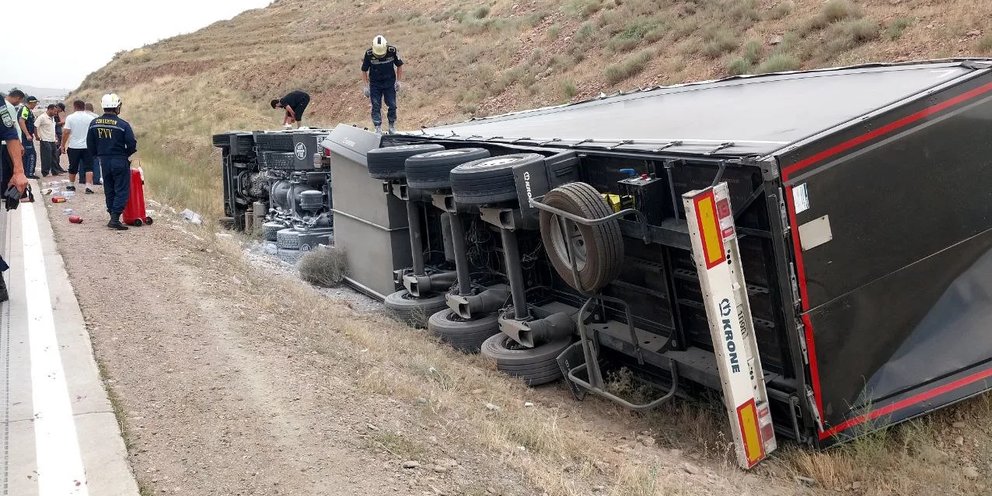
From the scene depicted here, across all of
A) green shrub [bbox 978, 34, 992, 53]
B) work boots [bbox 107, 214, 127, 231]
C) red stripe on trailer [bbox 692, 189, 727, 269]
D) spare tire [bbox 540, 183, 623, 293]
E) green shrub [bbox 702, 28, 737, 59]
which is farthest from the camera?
green shrub [bbox 702, 28, 737, 59]

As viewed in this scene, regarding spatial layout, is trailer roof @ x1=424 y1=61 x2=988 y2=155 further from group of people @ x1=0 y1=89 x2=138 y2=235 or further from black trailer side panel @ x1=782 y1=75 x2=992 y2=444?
group of people @ x1=0 y1=89 x2=138 y2=235

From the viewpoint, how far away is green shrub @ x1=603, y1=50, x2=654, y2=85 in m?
19.8

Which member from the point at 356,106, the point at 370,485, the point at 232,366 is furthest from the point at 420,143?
the point at 356,106

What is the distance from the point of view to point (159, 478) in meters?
3.65

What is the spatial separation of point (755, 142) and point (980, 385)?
181 centimetres

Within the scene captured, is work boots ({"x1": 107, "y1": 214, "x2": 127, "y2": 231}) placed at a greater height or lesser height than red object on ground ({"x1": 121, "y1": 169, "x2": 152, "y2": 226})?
lesser

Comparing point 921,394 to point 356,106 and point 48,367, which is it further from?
point 356,106

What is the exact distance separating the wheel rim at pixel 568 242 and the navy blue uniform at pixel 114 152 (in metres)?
6.18

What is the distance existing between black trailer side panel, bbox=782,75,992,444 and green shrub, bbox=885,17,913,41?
35.0 ft

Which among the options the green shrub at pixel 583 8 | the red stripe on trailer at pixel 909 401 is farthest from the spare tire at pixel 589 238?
the green shrub at pixel 583 8

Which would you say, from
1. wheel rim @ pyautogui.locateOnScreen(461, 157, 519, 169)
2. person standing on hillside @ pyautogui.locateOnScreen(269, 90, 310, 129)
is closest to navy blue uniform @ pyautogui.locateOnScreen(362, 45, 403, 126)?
person standing on hillside @ pyautogui.locateOnScreen(269, 90, 310, 129)

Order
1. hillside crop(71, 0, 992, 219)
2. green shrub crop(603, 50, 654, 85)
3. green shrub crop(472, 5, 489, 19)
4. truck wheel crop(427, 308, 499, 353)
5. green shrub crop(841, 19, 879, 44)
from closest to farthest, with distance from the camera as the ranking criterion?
truck wheel crop(427, 308, 499, 353), green shrub crop(841, 19, 879, 44), hillside crop(71, 0, 992, 219), green shrub crop(603, 50, 654, 85), green shrub crop(472, 5, 489, 19)

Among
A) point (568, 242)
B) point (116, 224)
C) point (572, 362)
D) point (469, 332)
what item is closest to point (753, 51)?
point (469, 332)

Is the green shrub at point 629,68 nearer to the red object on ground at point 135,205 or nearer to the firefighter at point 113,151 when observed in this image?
the red object on ground at point 135,205
